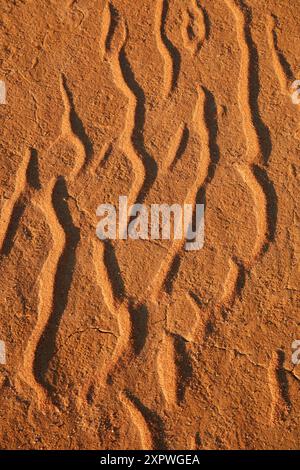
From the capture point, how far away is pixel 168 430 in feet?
7.88

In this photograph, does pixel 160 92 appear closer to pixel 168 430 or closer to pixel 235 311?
pixel 235 311

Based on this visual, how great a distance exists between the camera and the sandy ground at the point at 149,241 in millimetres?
2422

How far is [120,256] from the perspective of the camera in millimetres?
2576

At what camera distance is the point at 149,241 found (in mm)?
2600

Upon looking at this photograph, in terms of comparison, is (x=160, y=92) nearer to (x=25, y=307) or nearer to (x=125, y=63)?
(x=125, y=63)

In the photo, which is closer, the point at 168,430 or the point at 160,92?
the point at 168,430

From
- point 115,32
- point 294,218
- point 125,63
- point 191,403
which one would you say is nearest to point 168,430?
point 191,403

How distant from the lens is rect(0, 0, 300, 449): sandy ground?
2422 mm
